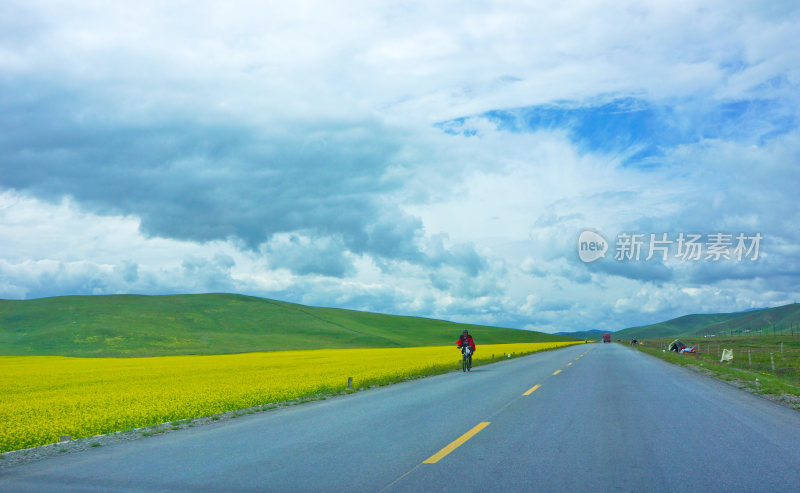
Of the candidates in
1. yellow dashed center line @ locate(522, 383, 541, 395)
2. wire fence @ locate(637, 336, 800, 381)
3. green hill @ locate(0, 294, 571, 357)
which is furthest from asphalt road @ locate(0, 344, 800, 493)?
green hill @ locate(0, 294, 571, 357)

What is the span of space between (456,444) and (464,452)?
0.56 meters

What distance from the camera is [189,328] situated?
127 m

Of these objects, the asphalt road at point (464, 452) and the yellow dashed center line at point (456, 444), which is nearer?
the asphalt road at point (464, 452)

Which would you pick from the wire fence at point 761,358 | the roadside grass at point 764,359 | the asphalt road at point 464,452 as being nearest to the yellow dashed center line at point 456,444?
the asphalt road at point 464,452

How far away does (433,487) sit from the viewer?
598cm

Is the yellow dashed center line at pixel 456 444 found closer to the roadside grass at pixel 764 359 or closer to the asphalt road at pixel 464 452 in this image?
the asphalt road at pixel 464 452

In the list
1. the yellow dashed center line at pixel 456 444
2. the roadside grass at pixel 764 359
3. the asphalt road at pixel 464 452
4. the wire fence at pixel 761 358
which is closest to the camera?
the asphalt road at pixel 464 452

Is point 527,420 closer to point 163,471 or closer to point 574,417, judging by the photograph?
point 574,417

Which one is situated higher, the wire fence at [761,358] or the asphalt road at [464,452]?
the asphalt road at [464,452]

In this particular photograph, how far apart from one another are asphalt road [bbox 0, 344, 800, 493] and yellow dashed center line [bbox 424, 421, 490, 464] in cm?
3

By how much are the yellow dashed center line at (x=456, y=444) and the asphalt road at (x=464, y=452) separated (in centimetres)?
3

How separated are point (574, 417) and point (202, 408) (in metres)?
9.18

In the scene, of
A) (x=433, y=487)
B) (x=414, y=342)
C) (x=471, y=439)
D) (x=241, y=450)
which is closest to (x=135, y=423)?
→ (x=241, y=450)

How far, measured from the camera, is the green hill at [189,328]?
102 m
